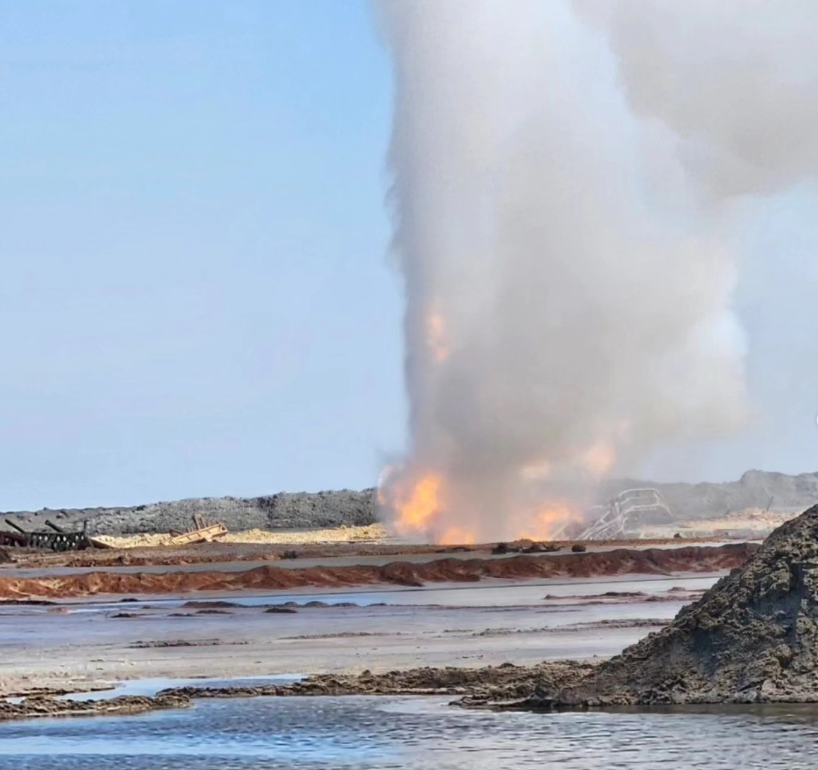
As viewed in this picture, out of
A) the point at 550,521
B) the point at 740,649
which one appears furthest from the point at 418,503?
the point at 740,649

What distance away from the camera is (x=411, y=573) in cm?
4916

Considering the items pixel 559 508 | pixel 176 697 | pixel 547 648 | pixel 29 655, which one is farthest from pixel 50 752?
pixel 559 508

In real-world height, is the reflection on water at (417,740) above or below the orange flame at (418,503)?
below

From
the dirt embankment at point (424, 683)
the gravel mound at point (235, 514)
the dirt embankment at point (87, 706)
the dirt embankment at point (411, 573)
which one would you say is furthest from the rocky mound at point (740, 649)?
the gravel mound at point (235, 514)

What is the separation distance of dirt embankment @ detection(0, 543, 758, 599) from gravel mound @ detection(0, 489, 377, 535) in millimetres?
73321

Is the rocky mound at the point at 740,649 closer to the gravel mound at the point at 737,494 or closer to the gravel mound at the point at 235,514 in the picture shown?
the gravel mound at the point at 737,494

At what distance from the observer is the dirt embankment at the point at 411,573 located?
49312 mm

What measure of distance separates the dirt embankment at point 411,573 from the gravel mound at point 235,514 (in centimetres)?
7332

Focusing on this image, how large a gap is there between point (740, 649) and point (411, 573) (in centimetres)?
3226

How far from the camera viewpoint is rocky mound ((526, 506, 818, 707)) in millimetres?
16766

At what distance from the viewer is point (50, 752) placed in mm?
15688

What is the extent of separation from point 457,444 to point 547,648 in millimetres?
42554

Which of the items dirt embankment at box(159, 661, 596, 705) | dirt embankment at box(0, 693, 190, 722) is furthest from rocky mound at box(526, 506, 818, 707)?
dirt embankment at box(0, 693, 190, 722)

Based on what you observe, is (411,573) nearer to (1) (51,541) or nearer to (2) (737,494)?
(1) (51,541)
